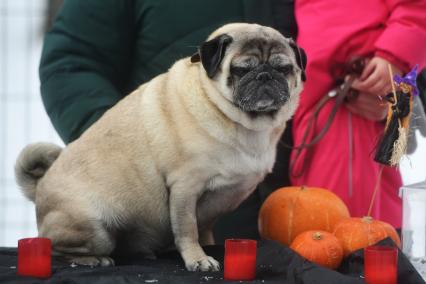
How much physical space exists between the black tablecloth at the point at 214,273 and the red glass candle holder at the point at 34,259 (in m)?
0.02

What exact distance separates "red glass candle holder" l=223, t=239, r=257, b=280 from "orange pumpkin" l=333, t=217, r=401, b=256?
0.29 metres

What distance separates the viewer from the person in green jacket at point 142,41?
2.40m

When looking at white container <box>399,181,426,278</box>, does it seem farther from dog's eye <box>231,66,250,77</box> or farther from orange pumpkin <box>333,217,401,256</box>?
dog's eye <box>231,66,250,77</box>

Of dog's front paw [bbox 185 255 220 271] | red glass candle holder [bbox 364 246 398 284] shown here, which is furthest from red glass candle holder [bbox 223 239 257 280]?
red glass candle holder [bbox 364 246 398 284]

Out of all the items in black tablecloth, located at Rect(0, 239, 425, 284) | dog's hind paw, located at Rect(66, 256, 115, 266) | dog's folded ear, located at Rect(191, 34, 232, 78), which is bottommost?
dog's hind paw, located at Rect(66, 256, 115, 266)

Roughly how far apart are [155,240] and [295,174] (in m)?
0.66

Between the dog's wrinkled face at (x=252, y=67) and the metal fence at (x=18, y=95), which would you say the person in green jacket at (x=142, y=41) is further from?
the metal fence at (x=18, y=95)

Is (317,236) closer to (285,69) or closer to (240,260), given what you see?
(240,260)

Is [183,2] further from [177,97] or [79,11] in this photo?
[177,97]

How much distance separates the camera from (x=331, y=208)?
1.89 m

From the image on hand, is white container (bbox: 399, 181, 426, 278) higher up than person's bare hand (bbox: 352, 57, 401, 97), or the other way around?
person's bare hand (bbox: 352, 57, 401, 97)

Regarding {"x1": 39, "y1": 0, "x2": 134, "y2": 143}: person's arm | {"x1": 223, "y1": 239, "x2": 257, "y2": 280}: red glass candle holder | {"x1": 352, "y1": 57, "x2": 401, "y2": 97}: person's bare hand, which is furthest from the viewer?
{"x1": 39, "y1": 0, "x2": 134, "y2": 143}: person's arm

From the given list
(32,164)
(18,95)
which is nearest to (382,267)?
(32,164)

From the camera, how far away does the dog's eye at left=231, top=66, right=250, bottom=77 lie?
171 centimetres
